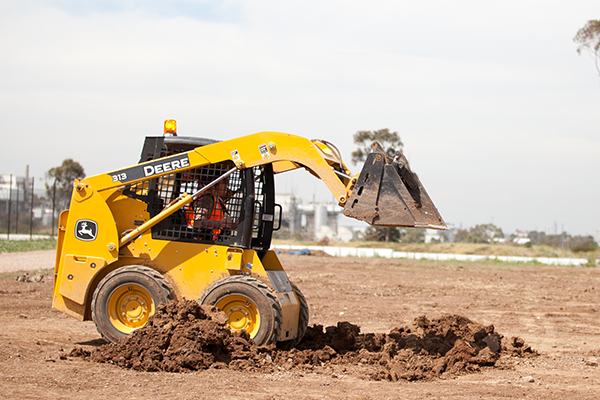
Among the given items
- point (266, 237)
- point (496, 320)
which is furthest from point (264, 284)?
point (496, 320)

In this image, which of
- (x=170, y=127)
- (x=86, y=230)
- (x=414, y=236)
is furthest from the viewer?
(x=414, y=236)

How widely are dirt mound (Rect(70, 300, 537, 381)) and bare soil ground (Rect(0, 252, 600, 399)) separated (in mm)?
117

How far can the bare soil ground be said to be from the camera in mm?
5605

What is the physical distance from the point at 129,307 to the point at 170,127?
2434mm

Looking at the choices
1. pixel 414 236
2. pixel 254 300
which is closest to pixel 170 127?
pixel 254 300

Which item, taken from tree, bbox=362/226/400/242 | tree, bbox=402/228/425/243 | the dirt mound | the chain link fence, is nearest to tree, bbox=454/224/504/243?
tree, bbox=402/228/425/243

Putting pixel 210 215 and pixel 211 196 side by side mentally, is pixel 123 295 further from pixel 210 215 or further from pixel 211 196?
pixel 211 196

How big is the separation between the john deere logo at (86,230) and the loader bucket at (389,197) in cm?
320

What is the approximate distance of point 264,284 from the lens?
6.97m

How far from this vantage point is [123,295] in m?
7.26

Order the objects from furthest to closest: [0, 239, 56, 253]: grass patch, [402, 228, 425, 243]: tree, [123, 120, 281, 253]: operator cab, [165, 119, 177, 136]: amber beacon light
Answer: [402, 228, 425, 243]: tree
[0, 239, 56, 253]: grass patch
[165, 119, 177, 136]: amber beacon light
[123, 120, 281, 253]: operator cab

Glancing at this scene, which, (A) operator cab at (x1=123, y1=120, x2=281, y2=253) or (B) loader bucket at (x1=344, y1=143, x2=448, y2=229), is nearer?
(B) loader bucket at (x1=344, y1=143, x2=448, y2=229)

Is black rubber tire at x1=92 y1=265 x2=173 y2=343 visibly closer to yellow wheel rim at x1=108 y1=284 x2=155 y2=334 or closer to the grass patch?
yellow wheel rim at x1=108 y1=284 x2=155 y2=334

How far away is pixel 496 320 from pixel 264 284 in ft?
21.6
